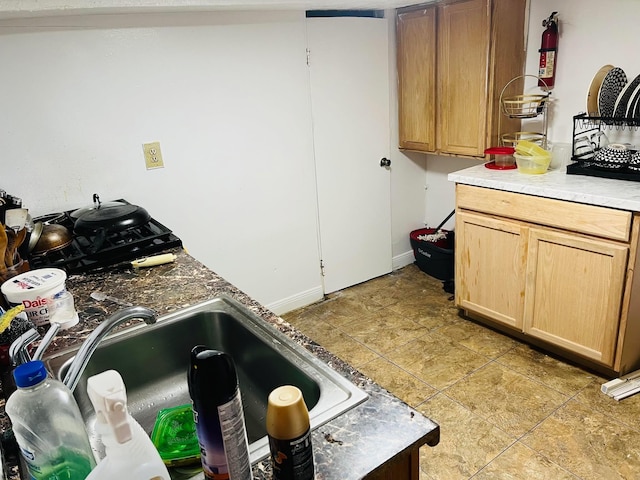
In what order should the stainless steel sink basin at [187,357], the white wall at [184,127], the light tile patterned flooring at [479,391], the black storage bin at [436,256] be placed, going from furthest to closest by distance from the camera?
1. the black storage bin at [436,256]
2. the white wall at [184,127]
3. the light tile patterned flooring at [479,391]
4. the stainless steel sink basin at [187,357]

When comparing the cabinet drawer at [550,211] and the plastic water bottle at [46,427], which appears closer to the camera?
the plastic water bottle at [46,427]

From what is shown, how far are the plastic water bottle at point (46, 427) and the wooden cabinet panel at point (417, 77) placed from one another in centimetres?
291

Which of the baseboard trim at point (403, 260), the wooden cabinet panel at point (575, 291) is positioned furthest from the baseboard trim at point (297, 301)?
the wooden cabinet panel at point (575, 291)

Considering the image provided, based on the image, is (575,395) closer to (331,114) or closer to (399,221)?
(399,221)

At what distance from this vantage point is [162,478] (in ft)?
2.37

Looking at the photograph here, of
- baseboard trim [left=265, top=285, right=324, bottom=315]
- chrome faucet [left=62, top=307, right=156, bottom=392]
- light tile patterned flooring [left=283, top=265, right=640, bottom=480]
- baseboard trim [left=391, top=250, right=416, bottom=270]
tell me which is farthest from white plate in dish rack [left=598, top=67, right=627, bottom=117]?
chrome faucet [left=62, top=307, right=156, bottom=392]

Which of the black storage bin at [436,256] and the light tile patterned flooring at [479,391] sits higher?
the black storage bin at [436,256]

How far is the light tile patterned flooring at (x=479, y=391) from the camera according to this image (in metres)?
1.98

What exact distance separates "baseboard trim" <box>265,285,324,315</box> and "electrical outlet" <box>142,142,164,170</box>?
3.88 ft

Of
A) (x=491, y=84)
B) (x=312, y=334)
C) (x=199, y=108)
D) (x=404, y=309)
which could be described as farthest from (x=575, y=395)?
(x=199, y=108)

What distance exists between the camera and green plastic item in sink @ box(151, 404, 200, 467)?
967mm

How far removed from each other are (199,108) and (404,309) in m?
1.81

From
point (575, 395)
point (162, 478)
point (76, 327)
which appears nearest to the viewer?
point (162, 478)

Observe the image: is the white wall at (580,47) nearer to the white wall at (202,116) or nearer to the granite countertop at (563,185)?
the white wall at (202,116)
